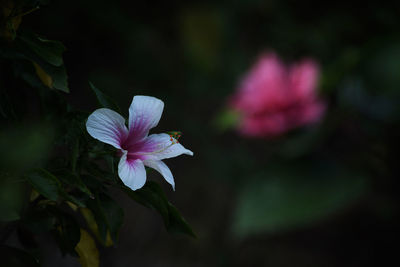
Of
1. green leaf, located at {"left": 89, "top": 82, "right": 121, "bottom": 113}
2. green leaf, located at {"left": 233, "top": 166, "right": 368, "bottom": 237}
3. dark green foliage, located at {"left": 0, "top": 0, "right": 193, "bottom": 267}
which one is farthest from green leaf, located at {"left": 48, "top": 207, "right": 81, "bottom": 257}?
green leaf, located at {"left": 233, "top": 166, "right": 368, "bottom": 237}

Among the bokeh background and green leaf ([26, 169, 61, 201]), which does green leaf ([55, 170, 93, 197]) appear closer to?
green leaf ([26, 169, 61, 201])

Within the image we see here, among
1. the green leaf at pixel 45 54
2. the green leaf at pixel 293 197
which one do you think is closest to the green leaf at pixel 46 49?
the green leaf at pixel 45 54

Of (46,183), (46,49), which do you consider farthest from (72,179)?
(46,49)

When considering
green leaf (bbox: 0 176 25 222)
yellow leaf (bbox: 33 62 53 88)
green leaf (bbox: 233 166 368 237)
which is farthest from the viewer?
green leaf (bbox: 233 166 368 237)

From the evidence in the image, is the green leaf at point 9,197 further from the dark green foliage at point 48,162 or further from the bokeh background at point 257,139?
the bokeh background at point 257,139

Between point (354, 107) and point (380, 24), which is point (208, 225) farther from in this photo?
point (380, 24)

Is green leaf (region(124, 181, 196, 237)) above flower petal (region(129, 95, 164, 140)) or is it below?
below

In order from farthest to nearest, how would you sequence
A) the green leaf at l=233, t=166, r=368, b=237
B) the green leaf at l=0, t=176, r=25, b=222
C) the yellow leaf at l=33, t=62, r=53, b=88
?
the green leaf at l=233, t=166, r=368, b=237 → the yellow leaf at l=33, t=62, r=53, b=88 → the green leaf at l=0, t=176, r=25, b=222
